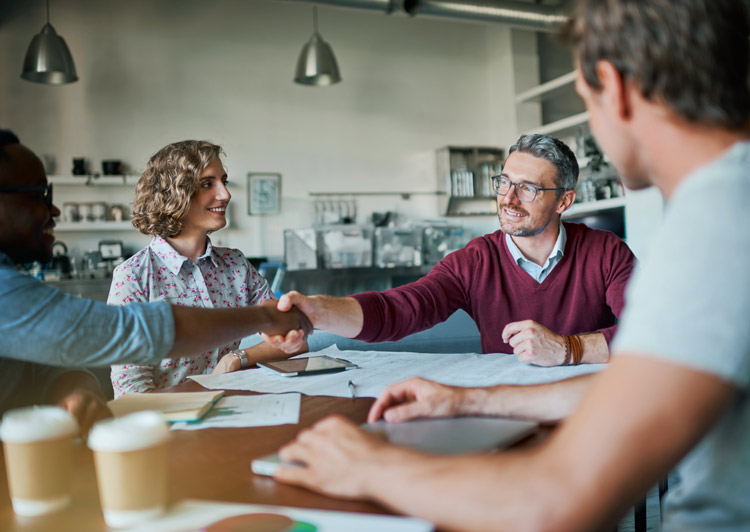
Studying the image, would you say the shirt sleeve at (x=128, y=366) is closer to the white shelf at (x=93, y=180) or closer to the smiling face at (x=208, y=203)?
the smiling face at (x=208, y=203)

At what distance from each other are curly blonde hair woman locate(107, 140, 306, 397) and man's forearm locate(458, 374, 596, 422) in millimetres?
896

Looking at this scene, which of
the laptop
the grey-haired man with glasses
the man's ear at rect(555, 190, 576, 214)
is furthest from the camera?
the man's ear at rect(555, 190, 576, 214)

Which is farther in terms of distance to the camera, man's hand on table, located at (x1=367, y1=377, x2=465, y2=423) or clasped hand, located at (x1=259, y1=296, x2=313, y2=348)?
clasped hand, located at (x1=259, y1=296, x2=313, y2=348)

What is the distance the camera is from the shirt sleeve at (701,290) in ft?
1.60

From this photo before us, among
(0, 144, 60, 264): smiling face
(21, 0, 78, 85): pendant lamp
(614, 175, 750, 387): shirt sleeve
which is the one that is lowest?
(614, 175, 750, 387): shirt sleeve

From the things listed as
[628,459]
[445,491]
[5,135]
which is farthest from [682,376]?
[5,135]

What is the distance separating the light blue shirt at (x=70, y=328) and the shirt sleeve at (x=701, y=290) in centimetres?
64

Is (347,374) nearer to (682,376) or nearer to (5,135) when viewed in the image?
(5,135)

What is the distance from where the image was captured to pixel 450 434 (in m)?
0.78

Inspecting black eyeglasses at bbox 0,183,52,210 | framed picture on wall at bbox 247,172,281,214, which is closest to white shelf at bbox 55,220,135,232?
framed picture on wall at bbox 247,172,281,214

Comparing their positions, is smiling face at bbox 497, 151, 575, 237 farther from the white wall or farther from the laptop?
the white wall

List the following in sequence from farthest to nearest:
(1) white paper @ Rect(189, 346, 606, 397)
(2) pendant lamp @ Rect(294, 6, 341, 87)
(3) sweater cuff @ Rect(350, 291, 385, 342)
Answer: (2) pendant lamp @ Rect(294, 6, 341, 87) < (3) sweater cuff @ Rect(350, 291, 385, 342) < (1) white paper @ Rect(189, 346, 606, 397)

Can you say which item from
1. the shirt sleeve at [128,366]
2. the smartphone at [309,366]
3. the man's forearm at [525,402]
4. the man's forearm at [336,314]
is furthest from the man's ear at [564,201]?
the shirt sleeve at [128,366]

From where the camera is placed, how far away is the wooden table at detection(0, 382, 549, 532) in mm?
625
